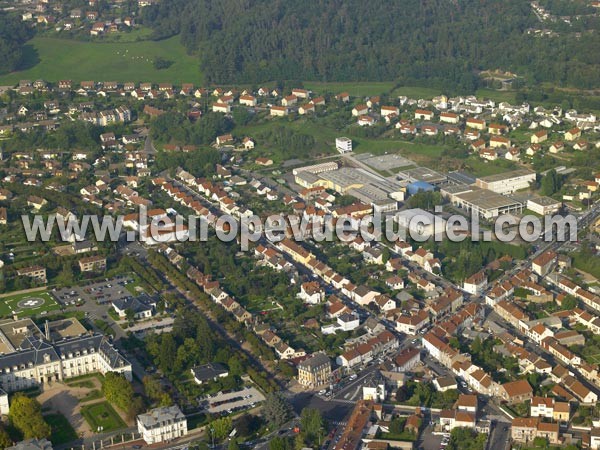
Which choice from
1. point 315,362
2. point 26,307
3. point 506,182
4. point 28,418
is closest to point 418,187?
point 506,182

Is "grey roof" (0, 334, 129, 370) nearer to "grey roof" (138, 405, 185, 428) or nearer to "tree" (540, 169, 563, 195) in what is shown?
"grey roof" (138, 405, 185, 428)

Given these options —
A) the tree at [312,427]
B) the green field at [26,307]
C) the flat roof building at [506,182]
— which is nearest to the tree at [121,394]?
the tree at [312,427]

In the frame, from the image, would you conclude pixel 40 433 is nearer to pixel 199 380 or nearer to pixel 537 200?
pixel 199 380

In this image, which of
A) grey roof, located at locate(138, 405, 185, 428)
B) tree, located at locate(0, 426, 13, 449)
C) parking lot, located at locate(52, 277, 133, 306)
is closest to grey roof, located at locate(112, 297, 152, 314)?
parking lot, located at locate(52, 277, 133, 306)

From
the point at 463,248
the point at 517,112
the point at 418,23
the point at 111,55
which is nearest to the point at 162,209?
the point at 463,248

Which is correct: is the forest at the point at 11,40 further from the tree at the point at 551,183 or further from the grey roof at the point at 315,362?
the grey roof at the point at 315,362

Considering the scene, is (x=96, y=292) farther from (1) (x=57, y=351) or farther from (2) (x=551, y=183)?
(2) (x=551, y=183)
